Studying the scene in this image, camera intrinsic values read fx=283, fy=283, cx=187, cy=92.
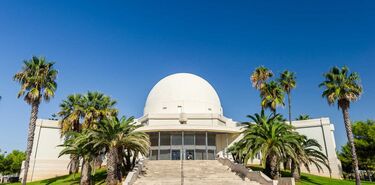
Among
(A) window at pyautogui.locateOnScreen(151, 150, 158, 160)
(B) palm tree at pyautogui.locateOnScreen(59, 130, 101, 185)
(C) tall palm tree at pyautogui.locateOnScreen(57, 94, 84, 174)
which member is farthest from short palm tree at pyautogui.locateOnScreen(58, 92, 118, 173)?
(A) window at pyautogui.locateOnScreen(151, 150, 158, 160)

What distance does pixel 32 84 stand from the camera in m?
27.2

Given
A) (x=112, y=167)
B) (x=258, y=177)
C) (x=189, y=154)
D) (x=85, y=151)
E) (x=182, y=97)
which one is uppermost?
(x=182, y=97)

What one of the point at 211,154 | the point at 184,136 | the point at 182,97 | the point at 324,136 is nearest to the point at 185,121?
the point at 184,136

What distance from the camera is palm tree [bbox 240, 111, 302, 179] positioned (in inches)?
912

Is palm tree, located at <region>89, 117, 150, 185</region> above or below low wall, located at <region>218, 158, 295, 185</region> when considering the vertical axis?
above

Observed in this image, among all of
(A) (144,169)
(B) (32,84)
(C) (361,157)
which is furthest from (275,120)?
(B) (32,84)

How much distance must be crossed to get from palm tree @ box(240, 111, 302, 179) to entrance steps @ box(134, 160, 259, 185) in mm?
2518

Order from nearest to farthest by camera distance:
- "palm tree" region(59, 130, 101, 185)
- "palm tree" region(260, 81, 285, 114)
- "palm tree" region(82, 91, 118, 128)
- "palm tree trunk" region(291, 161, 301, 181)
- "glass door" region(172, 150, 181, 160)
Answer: "palm tree" region(59, 130, 101, 185) → "palm tree trunk" region(291, 161, 301, 181) → "palm tree" region(82, 91, 118, 128) → "palm tree" region(260, 81, 285, 114) → "glass door" region(172, 150, 181, 160)

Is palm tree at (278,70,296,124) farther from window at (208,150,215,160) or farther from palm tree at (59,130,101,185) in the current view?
palm tree at (59,130,101,185)

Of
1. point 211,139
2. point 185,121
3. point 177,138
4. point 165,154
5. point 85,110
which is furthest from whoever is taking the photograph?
point 185,121

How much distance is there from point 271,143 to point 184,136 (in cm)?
Answer: 1519

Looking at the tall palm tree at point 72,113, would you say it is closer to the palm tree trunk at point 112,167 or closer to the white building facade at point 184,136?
the white building facade at point 184,136

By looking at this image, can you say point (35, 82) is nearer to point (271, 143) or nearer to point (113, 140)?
point (113, 140)

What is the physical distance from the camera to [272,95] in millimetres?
33188
